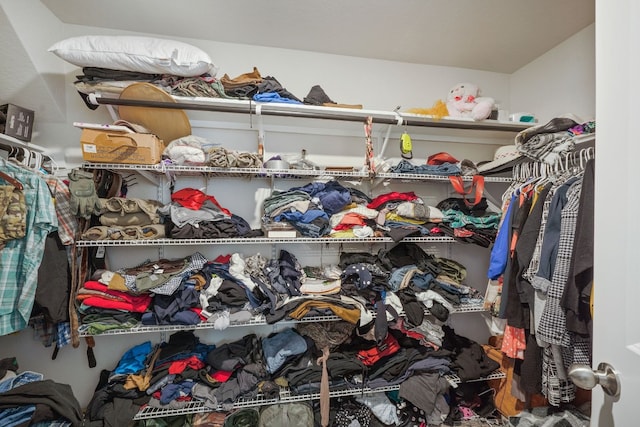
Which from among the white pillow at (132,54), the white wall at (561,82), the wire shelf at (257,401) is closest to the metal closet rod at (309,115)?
the white pillow at (132,54)

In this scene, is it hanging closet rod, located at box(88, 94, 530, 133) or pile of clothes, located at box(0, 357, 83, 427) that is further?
hanging closet rod, located at box(88, 94, 530, 133)

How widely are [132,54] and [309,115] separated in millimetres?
909

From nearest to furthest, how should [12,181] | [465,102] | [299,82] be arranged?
1. [12,181]
2. [465,102]
3. [299,82]

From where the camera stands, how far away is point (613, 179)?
0.52 m

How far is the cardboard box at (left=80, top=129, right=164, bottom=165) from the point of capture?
3.95ft

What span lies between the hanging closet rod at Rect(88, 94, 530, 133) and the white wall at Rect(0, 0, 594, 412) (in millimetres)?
381

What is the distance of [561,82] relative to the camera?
1660 mm

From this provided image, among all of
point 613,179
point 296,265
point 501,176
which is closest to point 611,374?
point 613,179

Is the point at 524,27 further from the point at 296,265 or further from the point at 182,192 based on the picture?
the point at 182,192

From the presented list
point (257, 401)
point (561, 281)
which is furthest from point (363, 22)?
point (257, 401)

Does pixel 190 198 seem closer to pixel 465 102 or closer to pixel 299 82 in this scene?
pixel 299 82

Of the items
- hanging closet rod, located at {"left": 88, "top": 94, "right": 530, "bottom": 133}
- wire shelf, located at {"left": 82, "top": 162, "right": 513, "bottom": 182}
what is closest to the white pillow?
hanging closet rod, located at {"left": 88, "top": 94, "right": 530, "bottom": 133}

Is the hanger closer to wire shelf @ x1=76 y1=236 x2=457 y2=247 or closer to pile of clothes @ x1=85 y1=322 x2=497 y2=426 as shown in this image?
wire shelf @ x1=76 y1=236 x2=457 y2=247

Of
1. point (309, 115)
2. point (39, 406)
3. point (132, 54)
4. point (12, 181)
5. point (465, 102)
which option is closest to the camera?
point (39, 406)
